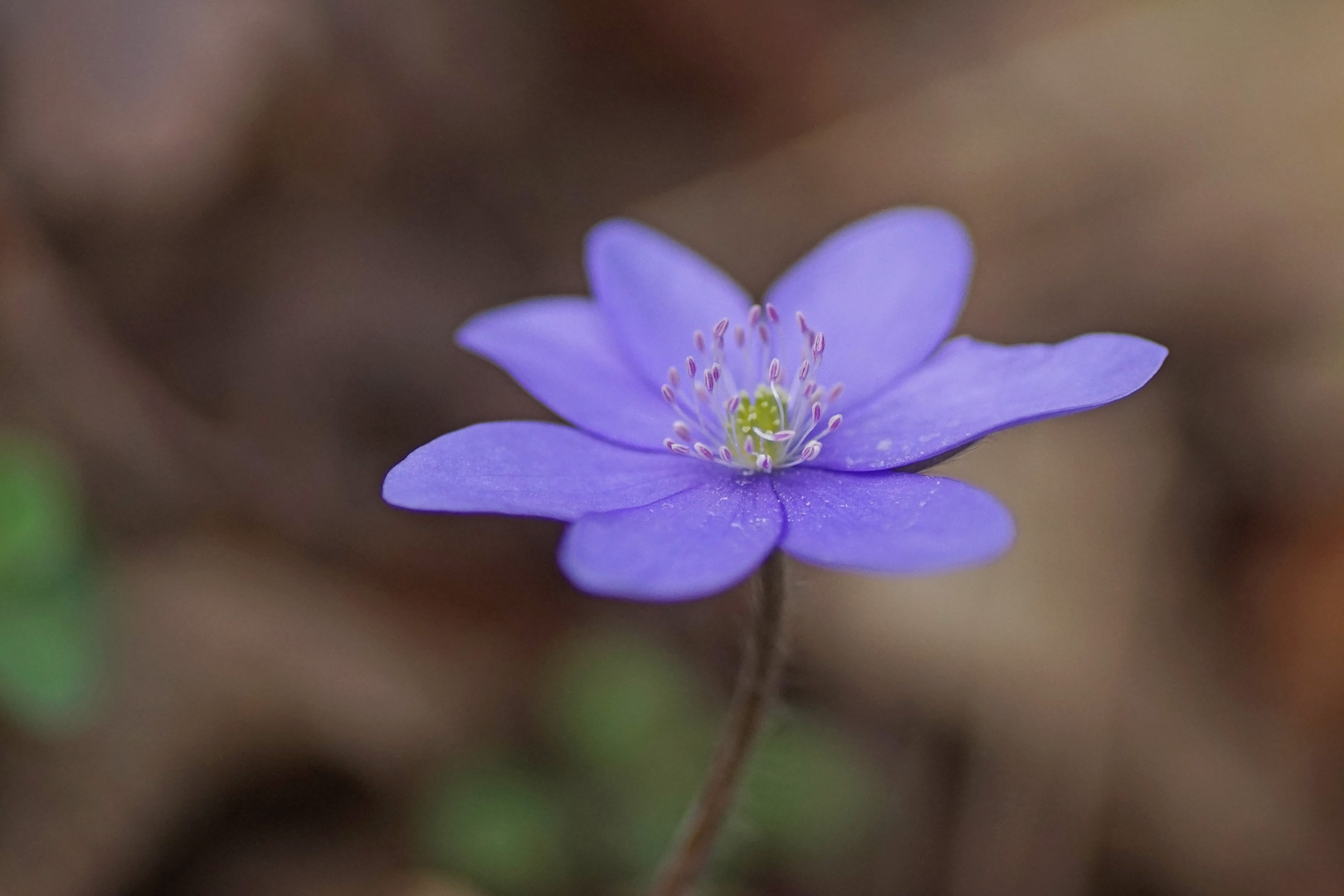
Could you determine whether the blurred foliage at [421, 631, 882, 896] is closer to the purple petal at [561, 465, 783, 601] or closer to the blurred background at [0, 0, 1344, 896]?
the blurred background at [0, 0, 1344, 896]

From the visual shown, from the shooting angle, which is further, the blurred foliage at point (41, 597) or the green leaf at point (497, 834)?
the green leaf at point (497, 834)

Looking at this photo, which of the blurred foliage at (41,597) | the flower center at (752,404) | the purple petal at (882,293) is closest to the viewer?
the flower center at (752,404)

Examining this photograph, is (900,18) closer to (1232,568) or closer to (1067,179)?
(1067,179)

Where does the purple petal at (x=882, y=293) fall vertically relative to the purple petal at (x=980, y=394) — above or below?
above

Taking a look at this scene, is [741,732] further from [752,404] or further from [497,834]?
[497,834]

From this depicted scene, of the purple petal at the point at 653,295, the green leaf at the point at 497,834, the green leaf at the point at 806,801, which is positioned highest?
the purple petal at the point at 653,295

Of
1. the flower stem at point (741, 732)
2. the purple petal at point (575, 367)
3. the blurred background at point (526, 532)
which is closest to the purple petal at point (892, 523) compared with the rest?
the flower stem at point (741, 732)

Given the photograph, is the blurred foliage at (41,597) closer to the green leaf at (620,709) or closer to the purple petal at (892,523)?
the green leaf at (620,709)
